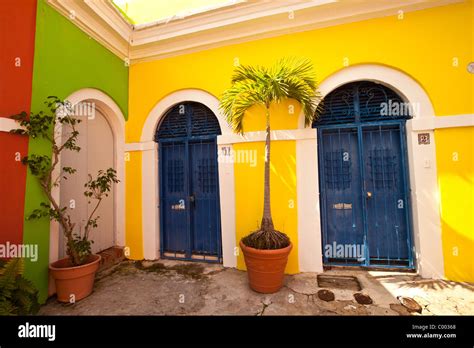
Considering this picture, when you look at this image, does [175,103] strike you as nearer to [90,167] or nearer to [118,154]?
[118,154]

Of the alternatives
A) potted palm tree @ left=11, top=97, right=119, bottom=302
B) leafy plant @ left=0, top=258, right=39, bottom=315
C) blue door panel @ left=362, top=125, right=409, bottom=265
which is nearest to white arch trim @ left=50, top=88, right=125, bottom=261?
potted palm tree @ left=11, top=97, right=119, bottom=302

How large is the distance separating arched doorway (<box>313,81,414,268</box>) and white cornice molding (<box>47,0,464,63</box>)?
4.01ft

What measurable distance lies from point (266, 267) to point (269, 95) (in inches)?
101

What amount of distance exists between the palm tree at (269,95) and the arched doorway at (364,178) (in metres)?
0.64

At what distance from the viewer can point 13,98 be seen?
9.04 feet

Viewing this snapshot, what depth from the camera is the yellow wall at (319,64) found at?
335cm

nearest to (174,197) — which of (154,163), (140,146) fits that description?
(154,163)

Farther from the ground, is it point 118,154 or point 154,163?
point 118,154

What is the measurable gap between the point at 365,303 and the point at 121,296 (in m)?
3.44

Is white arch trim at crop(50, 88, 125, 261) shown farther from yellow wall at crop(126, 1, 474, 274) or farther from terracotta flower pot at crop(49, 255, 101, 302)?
terracotta flower pot at crop(49, 255, 101, 302)

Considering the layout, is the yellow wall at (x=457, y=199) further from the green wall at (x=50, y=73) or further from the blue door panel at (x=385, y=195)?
the green wall at (x=50, y=73)

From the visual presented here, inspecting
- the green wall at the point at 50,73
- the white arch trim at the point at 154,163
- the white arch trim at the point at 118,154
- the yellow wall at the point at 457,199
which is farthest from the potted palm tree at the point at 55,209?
the yellow wall at the point at 457,199

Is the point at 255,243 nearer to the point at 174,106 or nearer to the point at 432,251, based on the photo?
the point at 432,251

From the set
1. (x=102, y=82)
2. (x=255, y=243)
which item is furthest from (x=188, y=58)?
(x=255, y=243)
